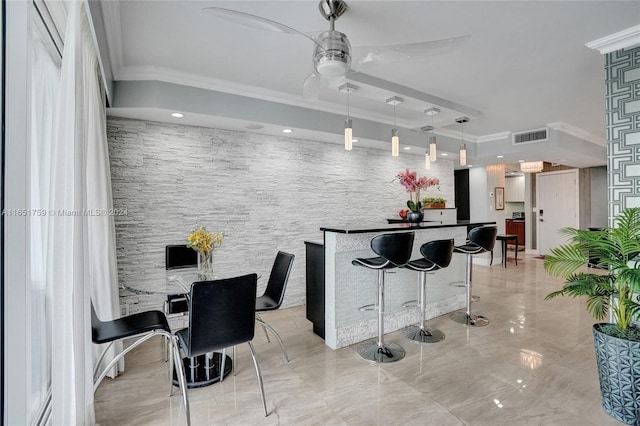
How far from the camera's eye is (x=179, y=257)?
320 centimetres

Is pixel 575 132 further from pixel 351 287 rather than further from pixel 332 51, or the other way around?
pixel 332 51

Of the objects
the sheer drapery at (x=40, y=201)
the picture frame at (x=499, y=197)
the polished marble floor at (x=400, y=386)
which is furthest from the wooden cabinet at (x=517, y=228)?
the sheer drapery at (x=40, y=201)

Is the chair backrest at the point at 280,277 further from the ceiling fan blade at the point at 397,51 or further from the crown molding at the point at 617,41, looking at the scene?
the crown molding at the point at 617,41

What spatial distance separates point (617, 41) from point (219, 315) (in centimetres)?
372

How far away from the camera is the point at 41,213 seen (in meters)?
1.65

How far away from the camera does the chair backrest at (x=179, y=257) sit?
10.3 feet

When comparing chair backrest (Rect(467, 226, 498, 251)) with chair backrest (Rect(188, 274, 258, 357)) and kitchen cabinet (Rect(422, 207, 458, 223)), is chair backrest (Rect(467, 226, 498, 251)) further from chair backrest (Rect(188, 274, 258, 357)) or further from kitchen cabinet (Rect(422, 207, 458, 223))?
chair backrest (Rect(188, 274, 258, 357))

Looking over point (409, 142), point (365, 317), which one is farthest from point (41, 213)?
point (409, 142)

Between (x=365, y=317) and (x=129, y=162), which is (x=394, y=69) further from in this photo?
(x=129, y=162)

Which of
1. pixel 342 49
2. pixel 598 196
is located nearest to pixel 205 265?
pixel 342 49

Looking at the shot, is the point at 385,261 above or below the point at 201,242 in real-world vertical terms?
below

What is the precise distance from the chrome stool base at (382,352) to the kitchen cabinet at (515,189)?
8.96 m

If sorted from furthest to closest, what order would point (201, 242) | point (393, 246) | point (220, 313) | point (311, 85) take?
point (393, 246), point (201, 242), point (311, 85), point (220, 313)

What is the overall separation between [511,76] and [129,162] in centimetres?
426
